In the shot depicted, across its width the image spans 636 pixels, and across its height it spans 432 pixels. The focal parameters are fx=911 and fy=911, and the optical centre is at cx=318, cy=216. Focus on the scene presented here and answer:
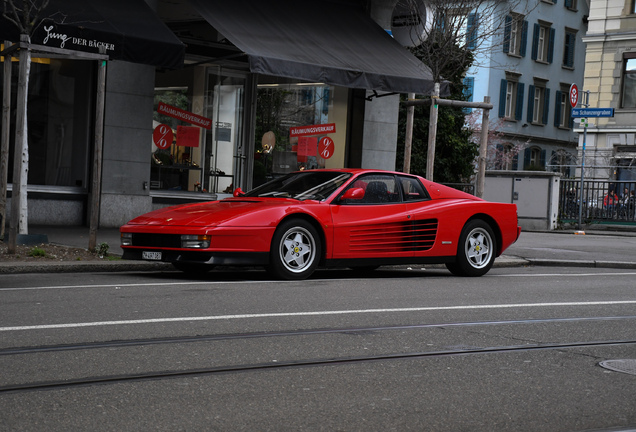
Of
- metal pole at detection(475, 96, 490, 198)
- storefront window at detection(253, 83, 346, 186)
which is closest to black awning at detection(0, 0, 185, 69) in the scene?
storefront window at detection(253, 83, 346, 186)

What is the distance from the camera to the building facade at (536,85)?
160 feet

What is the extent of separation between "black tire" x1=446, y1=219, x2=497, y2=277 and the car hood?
250 cm

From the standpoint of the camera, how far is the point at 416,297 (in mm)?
9133

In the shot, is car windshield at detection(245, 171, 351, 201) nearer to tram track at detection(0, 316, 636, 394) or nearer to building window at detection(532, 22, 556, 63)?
tram track at detection(0, 316, 636, 394)

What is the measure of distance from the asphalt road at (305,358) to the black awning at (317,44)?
6.47 metres

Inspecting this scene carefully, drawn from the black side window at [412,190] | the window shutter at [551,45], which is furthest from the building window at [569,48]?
the black side window at [412,190]

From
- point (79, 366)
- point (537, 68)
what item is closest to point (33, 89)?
point (79, 366)

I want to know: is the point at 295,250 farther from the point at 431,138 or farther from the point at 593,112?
the point at 593,112

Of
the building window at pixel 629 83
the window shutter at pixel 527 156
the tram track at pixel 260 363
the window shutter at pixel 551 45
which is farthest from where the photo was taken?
the window shutter at pixel 551 45

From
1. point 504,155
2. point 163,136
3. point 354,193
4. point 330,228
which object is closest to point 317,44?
point 163,136

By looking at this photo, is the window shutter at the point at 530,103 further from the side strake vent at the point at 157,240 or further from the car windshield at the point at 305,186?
the side strake vent at the point at 157,240

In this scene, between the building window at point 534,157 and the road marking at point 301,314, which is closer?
the road marking at point 301,314

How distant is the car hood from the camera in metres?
10.1

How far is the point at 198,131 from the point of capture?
17.9m
